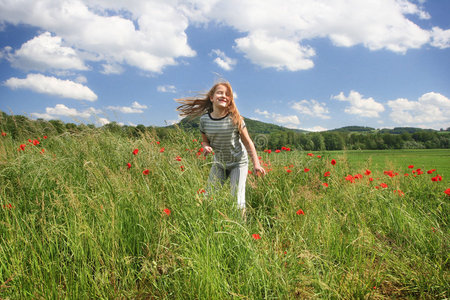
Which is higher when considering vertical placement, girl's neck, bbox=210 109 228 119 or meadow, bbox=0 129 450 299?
girl's neck, bbox=210 109 228 119

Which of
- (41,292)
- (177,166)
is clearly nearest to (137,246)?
(41,292)

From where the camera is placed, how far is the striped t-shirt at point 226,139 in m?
3.43

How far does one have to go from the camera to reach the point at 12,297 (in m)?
1.51

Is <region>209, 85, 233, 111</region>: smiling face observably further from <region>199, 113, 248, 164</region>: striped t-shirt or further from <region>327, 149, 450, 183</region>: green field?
<region>327, 149, 450, 183</region>: green field

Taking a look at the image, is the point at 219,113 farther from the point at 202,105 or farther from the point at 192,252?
the point at 192,252

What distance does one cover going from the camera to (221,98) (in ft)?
11.4

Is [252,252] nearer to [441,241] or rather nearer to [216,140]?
[441,241]

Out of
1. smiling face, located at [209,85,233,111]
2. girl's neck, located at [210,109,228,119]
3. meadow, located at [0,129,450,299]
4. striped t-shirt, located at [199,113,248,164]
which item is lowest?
meadow, located at [0,129,450,299]

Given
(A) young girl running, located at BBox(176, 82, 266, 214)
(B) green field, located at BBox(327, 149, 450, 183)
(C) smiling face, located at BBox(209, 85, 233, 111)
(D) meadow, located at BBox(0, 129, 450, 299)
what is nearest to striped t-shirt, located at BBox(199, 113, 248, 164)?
(A) young girl running, located at BBox(176, 82, 266, 214)

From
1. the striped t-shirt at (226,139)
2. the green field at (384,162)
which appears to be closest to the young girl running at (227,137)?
the striped t-shirt at (226,139)

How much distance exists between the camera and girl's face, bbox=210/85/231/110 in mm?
3471

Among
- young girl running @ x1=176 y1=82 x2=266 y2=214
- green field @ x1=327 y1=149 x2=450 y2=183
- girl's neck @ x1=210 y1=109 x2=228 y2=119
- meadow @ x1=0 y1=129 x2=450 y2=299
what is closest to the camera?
meadow @ x1=0 y1=129 x2=450 y2=299

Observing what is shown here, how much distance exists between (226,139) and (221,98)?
22.9 inches

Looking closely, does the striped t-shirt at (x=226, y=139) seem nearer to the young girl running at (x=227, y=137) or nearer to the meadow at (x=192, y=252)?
the young girl running at (x=227, y=137)
